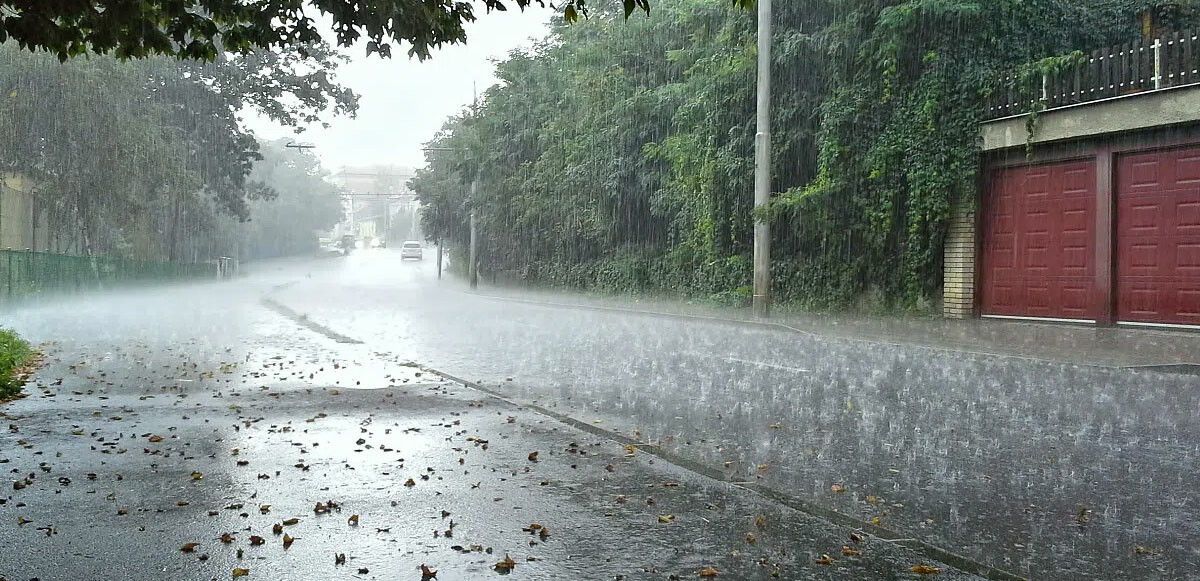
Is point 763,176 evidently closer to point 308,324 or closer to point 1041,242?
point 1041,242

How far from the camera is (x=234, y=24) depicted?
319 inches

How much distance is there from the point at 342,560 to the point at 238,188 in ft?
171

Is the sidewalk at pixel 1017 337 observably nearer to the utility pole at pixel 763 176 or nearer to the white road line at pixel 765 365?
the utility pole at pixel 763 176

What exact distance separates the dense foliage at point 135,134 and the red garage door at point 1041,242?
640 inches

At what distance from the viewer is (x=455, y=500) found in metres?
5.38

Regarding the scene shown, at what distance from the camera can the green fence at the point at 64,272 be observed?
2806cm

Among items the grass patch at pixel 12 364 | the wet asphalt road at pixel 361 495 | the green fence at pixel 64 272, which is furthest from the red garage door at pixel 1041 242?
the green fence at pixel 64 272

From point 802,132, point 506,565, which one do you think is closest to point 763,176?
point 802,132

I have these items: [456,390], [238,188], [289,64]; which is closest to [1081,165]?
[456,390]

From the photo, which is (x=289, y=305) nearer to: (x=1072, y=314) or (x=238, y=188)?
(x=1072, y=314)

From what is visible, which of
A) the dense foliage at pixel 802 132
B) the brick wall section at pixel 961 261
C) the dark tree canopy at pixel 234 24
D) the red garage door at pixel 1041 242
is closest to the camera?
the dark tree canopy at pixel 234 24

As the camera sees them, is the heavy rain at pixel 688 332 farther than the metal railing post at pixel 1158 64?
No

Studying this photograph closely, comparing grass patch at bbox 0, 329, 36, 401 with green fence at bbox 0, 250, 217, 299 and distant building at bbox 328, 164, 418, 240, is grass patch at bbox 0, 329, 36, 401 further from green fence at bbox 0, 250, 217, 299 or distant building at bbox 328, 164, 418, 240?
distant building at bbox 328, 164, 418, 240

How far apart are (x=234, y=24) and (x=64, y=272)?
101 feet
